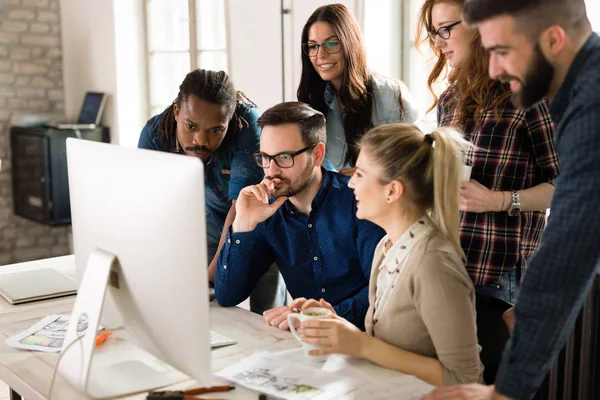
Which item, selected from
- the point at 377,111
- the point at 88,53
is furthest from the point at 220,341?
the point at 88,53

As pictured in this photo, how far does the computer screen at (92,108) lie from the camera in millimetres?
5285

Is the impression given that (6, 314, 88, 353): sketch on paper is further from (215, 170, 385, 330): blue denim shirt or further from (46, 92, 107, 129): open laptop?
(46, 92, 107, 129): open laptop

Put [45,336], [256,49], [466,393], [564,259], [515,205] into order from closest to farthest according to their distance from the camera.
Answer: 1. [564,259]
2. [466,393]
3. [45,336]
4. [515,205]
5. [256,49]

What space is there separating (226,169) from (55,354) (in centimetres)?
98

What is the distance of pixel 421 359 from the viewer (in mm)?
1457

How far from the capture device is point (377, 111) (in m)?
2.58

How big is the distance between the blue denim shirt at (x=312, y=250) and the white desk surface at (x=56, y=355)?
0.39ft

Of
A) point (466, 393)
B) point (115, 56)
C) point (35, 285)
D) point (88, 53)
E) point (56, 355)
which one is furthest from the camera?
point (88, 53)

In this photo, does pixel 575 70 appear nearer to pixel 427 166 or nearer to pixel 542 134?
pixel 427 166

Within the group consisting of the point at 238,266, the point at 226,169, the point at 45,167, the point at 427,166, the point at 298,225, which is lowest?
the point at 45,167

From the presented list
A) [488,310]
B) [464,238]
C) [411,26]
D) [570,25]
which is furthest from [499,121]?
[411,26]

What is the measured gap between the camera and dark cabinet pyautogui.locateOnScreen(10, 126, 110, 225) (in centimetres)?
516

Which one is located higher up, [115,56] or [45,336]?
[115,56]

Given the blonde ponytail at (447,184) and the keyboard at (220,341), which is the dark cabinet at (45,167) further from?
the blonde ponytail at (447,184)
